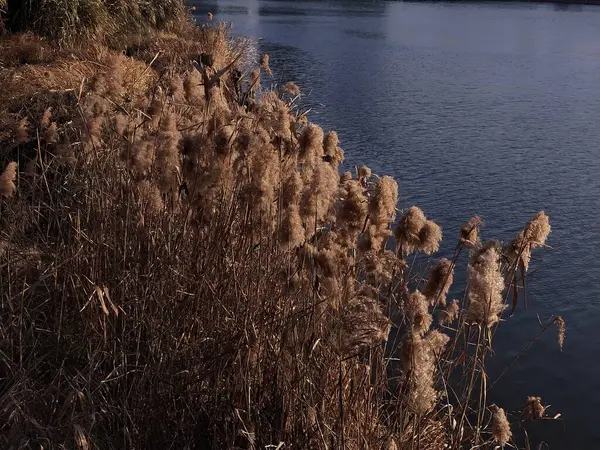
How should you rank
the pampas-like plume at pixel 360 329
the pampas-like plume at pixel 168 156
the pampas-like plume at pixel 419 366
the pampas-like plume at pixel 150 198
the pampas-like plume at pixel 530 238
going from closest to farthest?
the pampas-like plume at pixel 360 329 → the pampas-like plume at pixel 419 366 → the pampas-like plume at pixel 530 238 → the pampas-like plume at pixel 168 156 → the pampas-like plume at pixel 150 198

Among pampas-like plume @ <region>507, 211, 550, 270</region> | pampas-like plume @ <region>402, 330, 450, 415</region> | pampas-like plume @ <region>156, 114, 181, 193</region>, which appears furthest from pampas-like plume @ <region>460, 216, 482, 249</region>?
pampas-like plume @ <region>156, 114, 181, 193</region>

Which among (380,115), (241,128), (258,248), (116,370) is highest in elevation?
(241,128)

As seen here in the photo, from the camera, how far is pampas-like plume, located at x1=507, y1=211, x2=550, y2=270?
2.40m

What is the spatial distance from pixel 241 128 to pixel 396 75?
11.2 metres

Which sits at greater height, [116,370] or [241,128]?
[241,128]

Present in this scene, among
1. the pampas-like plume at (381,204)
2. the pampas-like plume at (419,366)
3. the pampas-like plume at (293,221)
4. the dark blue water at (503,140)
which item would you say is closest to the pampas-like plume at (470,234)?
the pampas-like plume at (381,204)

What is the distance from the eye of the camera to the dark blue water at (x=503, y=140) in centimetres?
494

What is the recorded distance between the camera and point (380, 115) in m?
10.7

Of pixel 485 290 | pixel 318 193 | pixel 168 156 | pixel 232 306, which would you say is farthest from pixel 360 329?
pixel 168 156

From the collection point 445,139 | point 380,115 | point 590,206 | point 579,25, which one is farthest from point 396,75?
point 579,25

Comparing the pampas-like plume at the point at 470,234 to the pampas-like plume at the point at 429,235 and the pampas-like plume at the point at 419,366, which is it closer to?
the pampas-like plume at the point at 429,235

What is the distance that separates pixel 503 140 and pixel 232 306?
6.96m

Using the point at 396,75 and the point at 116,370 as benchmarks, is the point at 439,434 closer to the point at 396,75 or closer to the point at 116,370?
the point at 116,370

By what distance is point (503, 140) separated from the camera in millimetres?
9281
